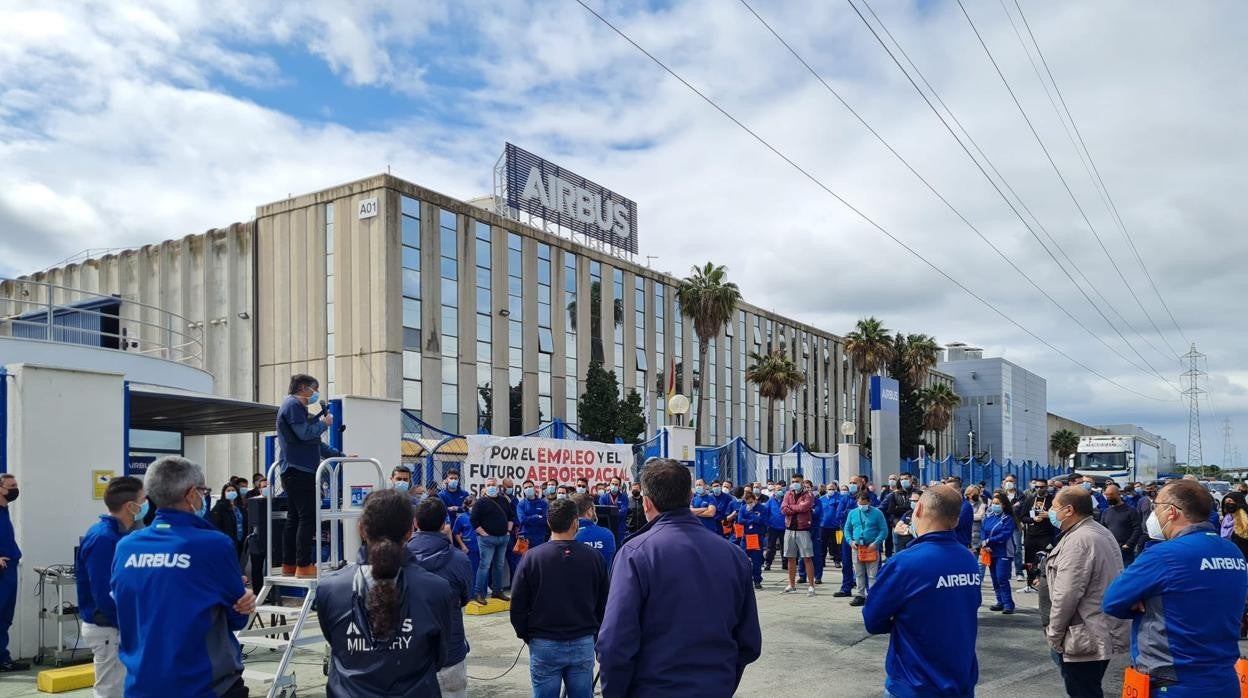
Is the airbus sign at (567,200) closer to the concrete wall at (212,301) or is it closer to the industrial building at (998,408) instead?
the concrete wall at (212,301)

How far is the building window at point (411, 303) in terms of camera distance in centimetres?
3794

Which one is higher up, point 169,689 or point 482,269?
point 482,269

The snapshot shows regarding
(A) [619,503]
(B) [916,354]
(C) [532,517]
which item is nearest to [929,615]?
(C) [532,517]

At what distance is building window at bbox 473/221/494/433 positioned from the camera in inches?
1625

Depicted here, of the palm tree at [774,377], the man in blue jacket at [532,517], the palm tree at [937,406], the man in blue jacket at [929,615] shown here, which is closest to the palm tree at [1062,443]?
the palm tree at [937,406]

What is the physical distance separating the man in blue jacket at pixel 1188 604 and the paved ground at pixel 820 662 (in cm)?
342

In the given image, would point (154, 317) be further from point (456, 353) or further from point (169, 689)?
point (169, 689)

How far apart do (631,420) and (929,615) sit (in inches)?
1638

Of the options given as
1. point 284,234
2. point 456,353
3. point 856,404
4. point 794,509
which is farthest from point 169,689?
point 856,404

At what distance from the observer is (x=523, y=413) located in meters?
43.5

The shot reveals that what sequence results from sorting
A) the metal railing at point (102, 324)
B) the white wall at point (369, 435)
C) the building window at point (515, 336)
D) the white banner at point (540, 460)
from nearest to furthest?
the white wall at point (369, 435) < the white banner at point (540, 460) < the metal railing at point (102, 324) < the building window at point (515, 336)

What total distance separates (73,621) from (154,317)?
38404mm

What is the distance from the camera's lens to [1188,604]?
4.68 meters

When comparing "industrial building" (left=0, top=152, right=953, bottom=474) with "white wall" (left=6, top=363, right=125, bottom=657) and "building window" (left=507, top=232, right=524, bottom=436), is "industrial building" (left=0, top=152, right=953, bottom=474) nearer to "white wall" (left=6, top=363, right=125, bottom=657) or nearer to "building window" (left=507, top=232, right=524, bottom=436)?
"building window" (left=507, top=232, right=524, bottom=436)
